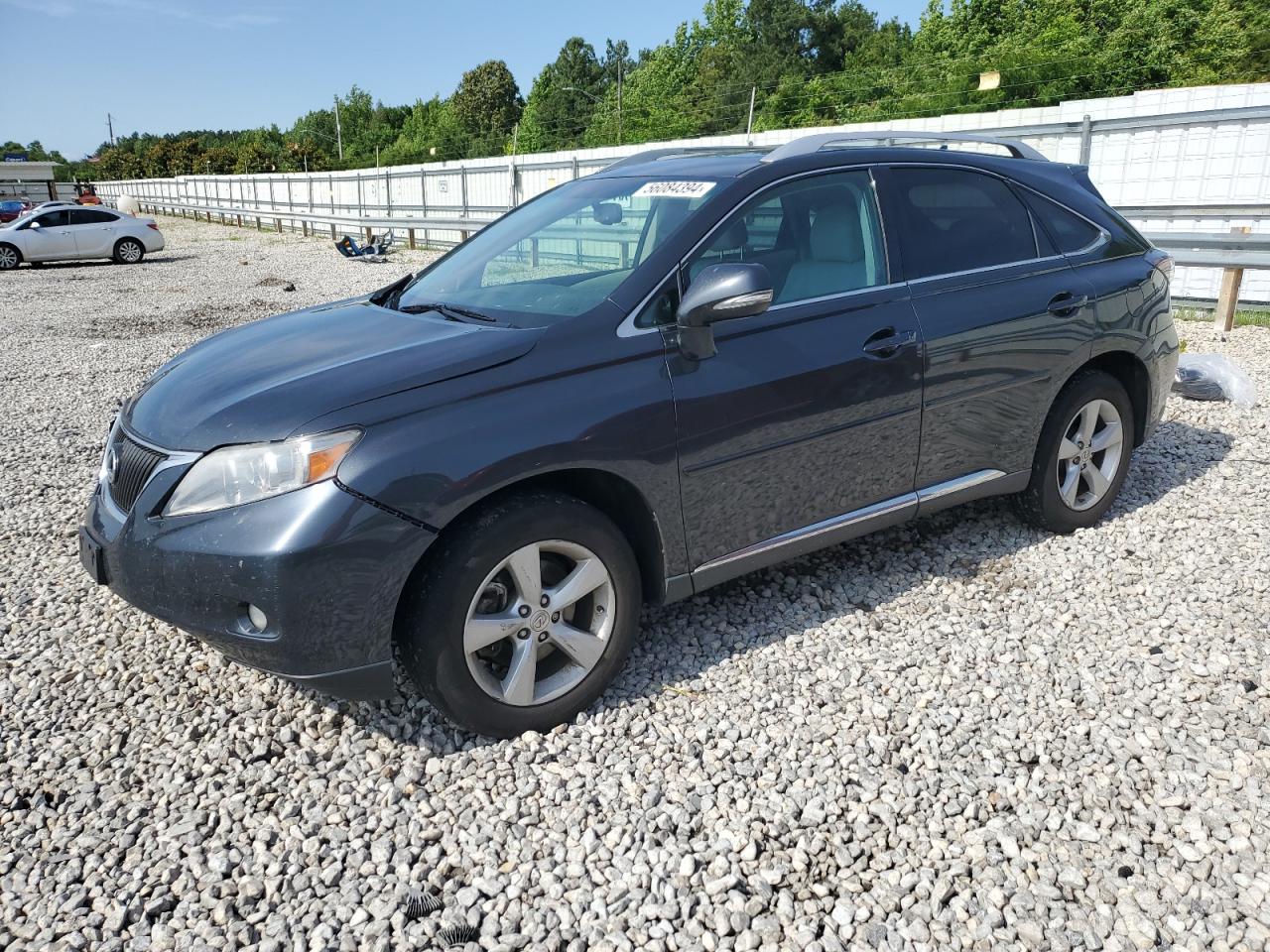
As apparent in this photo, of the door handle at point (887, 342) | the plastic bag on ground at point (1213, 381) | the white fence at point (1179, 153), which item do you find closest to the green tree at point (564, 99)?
the white fence at point (1179, 153)

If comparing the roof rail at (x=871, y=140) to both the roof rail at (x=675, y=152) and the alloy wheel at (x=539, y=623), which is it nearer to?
the roof rail at (x=675, y=152)

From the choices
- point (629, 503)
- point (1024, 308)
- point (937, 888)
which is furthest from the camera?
point (1024, 308)

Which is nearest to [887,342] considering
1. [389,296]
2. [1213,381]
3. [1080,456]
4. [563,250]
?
[563,250]

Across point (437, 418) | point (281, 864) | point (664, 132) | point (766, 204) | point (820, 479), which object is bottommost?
point (281, 864)

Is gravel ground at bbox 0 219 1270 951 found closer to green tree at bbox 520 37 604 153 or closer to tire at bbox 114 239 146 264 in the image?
tire at bbox 114 239 146 264

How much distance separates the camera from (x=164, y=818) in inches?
111

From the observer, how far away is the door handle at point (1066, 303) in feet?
14.0

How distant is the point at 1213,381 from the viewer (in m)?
7.02

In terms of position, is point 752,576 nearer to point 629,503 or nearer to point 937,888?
point 629,503

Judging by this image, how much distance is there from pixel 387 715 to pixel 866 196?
8.96ft

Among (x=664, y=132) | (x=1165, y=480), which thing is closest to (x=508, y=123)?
(x=664, y=132)

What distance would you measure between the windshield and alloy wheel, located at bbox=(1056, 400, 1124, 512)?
223 cm

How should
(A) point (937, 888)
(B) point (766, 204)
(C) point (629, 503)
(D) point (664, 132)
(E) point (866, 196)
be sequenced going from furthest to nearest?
(D) point (664, 132) < (E) point (866, 196) < (B) point (766, 204) < (C) point (629, 503) < (A) point (937, 888)

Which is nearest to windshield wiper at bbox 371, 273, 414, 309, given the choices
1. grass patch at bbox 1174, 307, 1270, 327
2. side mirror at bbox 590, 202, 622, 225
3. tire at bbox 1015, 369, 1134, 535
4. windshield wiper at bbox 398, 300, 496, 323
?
windshield wiper at bbox 398, 300, 496, 323
